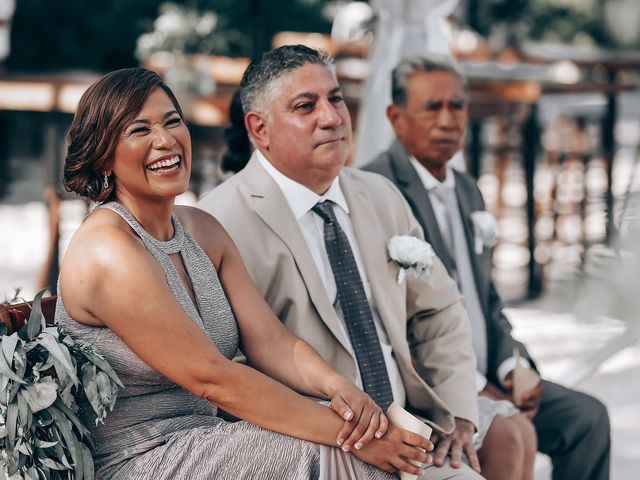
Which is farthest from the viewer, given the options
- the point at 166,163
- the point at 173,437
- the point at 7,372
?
the point at 166,163

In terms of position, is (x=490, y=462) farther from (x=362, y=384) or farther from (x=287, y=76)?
(x=287, y=76)

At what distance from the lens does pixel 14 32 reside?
12555 mm

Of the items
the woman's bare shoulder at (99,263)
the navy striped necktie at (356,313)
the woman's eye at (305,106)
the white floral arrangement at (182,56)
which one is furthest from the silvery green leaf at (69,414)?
the white floral arrangement at (182,56)

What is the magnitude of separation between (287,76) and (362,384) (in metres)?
0.83

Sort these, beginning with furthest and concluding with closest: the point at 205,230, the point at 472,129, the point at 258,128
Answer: the point at 472,129 < the point at 258,128 < the point at 205,230

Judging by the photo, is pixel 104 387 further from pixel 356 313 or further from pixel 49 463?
pixel 356 313

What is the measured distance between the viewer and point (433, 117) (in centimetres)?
355

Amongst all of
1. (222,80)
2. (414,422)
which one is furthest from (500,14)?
(414,422)

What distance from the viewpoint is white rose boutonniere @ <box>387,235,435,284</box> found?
2.84 m

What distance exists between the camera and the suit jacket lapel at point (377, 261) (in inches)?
111

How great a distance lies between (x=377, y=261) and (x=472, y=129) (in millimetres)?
5125

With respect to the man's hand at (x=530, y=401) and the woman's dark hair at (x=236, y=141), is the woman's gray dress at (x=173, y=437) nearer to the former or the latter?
the woman's dark hair at (x=236, y=141)

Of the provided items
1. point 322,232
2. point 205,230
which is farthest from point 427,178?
point 205,230

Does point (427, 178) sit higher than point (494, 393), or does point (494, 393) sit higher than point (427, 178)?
point (427, 178)
